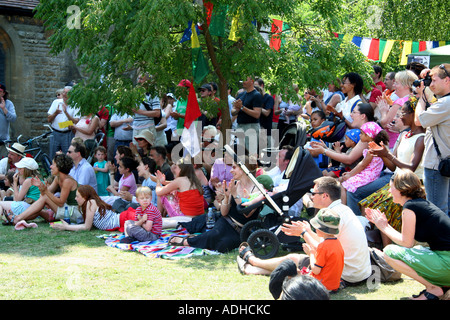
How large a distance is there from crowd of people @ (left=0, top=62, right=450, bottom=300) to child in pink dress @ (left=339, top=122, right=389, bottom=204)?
1cm

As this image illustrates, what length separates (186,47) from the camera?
10.2 m

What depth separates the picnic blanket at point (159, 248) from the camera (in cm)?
722

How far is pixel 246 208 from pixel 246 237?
39 centimetres


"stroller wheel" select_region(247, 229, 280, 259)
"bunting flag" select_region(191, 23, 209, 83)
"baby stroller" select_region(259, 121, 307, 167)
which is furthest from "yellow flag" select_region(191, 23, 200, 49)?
"stroller wheel" select_region(247, 229, 280, 259)

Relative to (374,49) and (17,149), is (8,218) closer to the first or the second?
(17,149)

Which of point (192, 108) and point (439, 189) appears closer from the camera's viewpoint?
point (439, 189)

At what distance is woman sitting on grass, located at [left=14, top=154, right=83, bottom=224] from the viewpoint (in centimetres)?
920

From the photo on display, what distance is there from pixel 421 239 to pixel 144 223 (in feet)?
13.6

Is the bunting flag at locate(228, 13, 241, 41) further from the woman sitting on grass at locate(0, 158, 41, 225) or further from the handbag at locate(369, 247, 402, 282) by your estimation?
the handbag at locate(369, 247, 402, 282)

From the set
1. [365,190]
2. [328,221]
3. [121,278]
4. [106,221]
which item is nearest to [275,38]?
[365,190]

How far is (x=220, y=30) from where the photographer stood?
916 centimetres
